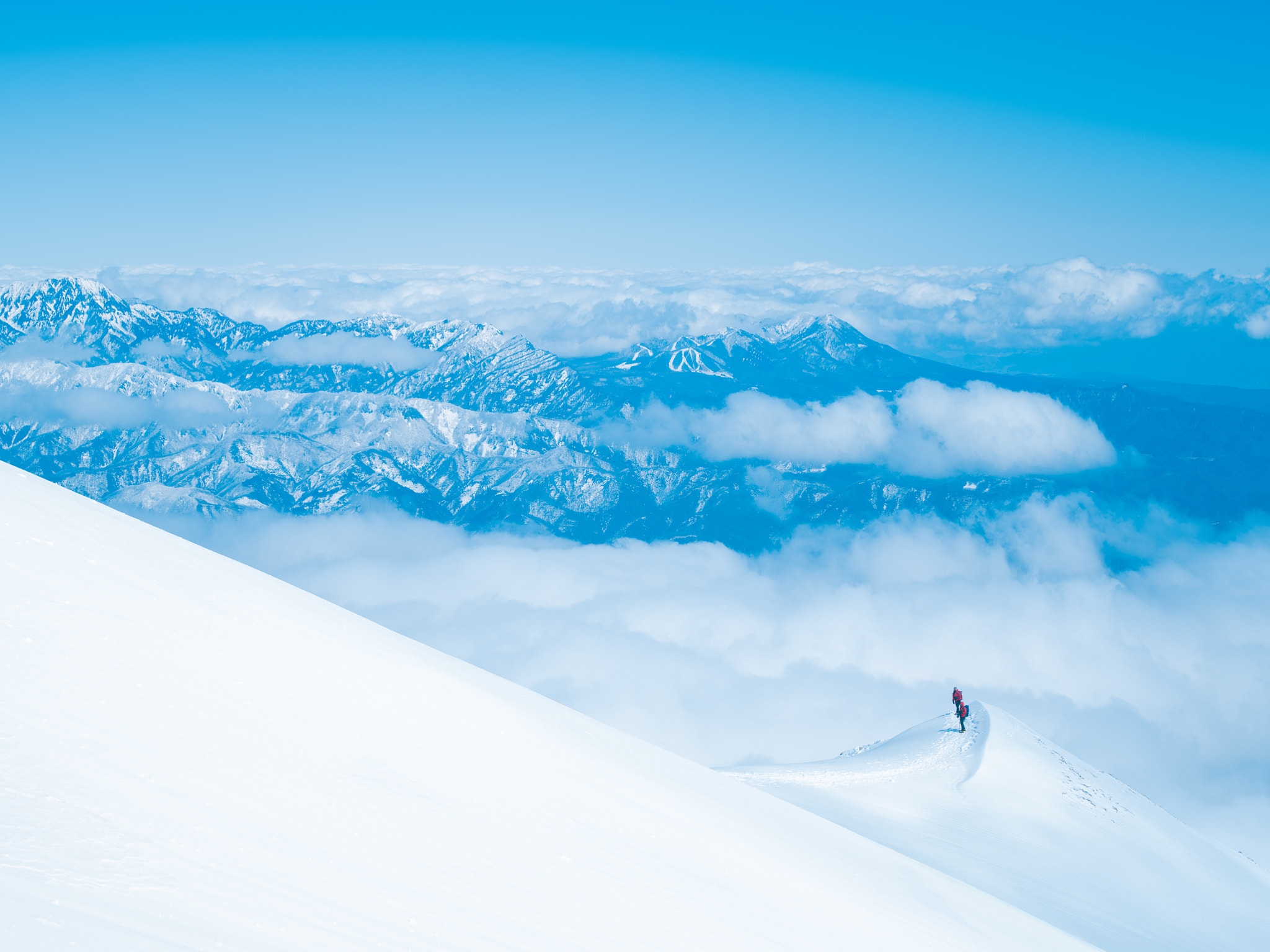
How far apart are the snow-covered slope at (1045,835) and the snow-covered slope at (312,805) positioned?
9.61m

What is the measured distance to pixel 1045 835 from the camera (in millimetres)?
33406

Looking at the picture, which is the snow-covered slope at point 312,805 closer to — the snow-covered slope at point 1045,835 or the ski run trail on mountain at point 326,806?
the ski run trail on mountain at point 326,806

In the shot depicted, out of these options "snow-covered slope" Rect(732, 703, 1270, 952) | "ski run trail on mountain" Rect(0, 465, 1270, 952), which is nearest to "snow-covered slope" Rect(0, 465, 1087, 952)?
"ski run trail on mountain" Rect(0, 465, 1270, 952)

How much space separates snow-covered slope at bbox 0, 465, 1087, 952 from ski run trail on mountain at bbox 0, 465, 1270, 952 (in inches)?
1.6

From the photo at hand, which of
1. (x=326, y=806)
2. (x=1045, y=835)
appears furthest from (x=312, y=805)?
(x=1045, y=835)

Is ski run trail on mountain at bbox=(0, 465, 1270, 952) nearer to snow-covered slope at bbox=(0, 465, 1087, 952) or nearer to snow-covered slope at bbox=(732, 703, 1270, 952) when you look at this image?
snow-covered slope at bbox=(0, 465, 1087, 952)

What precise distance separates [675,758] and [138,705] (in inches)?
509

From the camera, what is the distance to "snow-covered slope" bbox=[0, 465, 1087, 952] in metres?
7.43

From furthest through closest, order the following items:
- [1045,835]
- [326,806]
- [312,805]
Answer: [1045,835]
[326,806]
[312,805]

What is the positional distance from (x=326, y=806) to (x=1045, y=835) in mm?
33114

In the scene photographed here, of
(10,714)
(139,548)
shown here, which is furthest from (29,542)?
(10,714)

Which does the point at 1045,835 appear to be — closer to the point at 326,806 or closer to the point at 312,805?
the point at 326,806

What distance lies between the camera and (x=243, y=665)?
39.9 ft

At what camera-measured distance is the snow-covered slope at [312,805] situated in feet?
24.4
